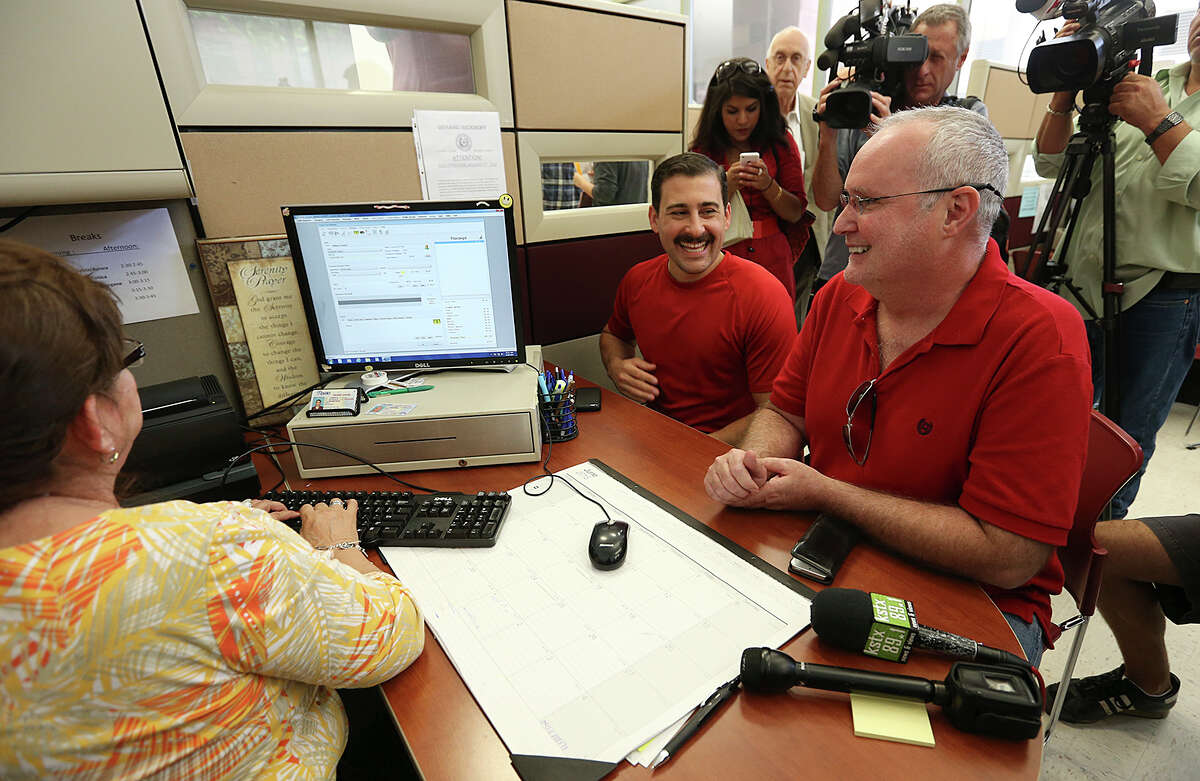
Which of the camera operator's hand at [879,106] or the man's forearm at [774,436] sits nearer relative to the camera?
the man's forearm at [774,436]

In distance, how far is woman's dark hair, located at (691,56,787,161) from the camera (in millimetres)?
1961

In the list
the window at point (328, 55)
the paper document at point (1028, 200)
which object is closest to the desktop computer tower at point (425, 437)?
the window at point (328, 55)

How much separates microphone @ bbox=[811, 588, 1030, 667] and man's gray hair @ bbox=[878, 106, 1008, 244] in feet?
2.18

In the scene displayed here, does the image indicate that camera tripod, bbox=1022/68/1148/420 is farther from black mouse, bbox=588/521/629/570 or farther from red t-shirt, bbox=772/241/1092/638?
black mouse, bbox=588/521/629/570

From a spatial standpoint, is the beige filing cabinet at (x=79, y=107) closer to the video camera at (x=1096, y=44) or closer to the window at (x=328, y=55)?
the window at (x=328, y=55)

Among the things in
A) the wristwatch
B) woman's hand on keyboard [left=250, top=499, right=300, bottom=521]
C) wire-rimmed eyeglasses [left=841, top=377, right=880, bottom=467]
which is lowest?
woman's hand on keyboard [left=250, top=499, right=300, bottom=521]

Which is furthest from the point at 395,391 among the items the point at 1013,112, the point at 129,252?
the point at 1013,112

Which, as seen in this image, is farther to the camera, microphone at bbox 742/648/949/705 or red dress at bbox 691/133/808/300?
red dress at bbox 691/133/808/300

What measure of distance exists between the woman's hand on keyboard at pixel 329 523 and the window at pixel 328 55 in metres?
0.92

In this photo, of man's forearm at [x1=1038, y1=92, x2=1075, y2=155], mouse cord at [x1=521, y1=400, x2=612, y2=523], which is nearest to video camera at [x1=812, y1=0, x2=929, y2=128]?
man's forearm at [x1=1038, y1=92, x2=1075, y2=155]

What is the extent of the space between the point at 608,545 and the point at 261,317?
0.99 metres

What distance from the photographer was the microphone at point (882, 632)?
0.63 m

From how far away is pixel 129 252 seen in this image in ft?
3.70

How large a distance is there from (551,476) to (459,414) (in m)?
0.22
